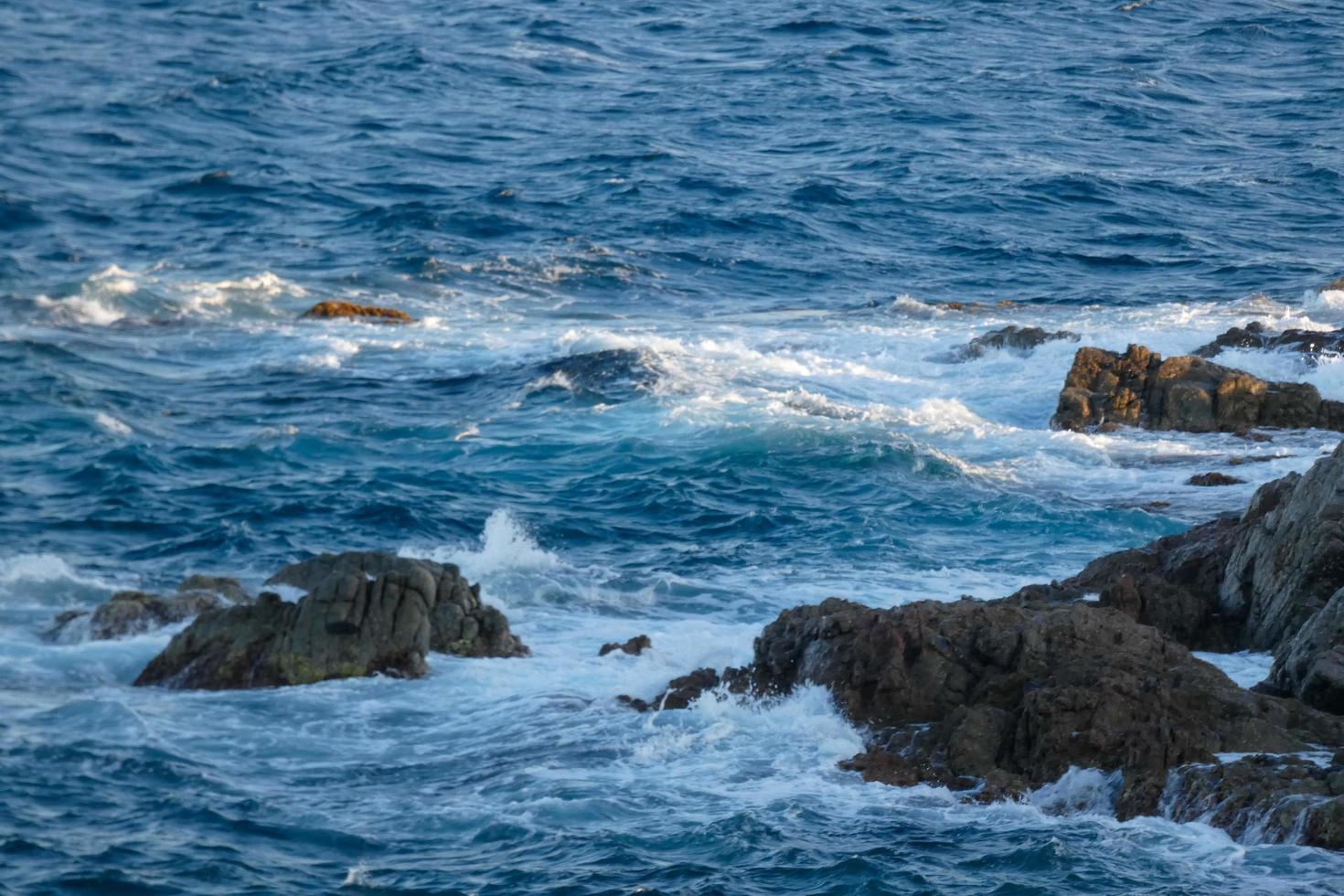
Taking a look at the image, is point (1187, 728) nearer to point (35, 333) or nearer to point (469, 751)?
point (469, 751)

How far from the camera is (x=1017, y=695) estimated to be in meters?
10.7

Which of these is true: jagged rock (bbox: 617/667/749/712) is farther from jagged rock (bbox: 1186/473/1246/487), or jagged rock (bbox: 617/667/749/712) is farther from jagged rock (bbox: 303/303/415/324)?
jagged rock (bbox: 303/303/415/324)

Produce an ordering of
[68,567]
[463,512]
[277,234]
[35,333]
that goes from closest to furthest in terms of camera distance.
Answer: [68,567], [463,512], [35,333], [277,234]

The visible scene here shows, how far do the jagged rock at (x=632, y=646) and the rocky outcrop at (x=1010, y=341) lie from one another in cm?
1137

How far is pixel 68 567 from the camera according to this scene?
51.0ft

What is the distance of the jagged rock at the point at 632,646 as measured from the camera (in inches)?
525

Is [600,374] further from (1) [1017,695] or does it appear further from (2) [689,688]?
(1) [1017,695]

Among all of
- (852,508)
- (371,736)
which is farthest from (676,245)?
(371,736)

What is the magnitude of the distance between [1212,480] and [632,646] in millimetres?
7530

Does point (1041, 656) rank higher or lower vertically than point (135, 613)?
higher

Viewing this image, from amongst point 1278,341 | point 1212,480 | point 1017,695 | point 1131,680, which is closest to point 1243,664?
point 1131,680

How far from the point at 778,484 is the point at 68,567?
295 inches

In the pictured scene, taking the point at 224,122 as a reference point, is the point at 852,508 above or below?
below

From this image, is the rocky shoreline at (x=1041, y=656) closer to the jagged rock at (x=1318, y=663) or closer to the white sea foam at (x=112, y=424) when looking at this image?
the jagged rock at (x=1318, y=663)
